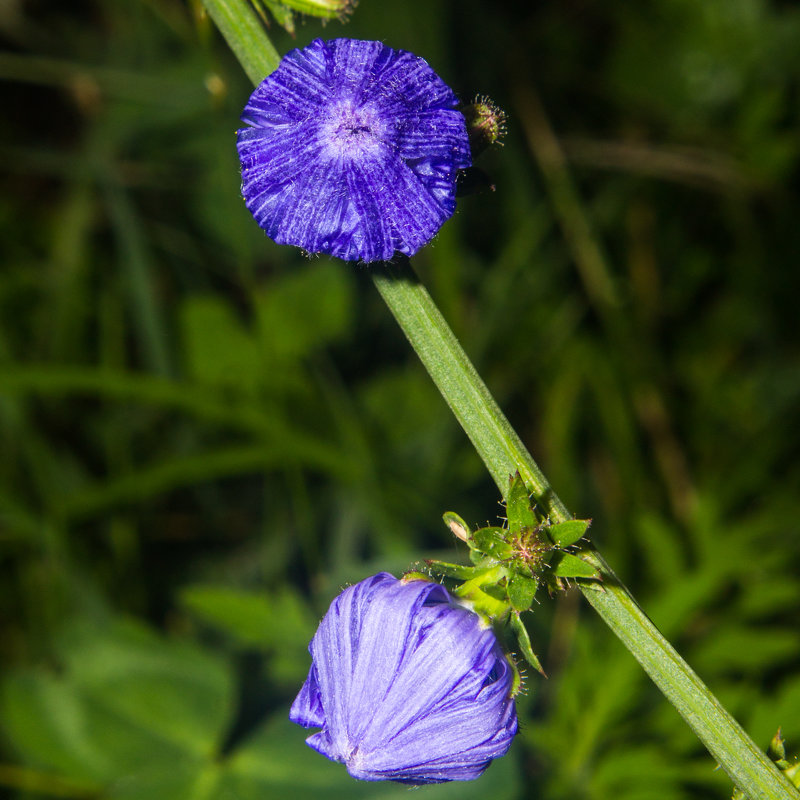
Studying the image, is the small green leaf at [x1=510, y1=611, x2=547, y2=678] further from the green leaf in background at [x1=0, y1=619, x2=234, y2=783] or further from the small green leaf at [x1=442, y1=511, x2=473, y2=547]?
the green leaf in background at [x1=0, y1=619, x2=234, y2=783]

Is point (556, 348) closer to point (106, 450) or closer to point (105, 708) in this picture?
point (106, 450)

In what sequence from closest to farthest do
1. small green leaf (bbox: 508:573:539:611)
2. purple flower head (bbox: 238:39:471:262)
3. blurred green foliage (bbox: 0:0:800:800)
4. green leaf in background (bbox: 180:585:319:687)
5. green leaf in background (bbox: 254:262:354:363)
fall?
purple flower head (bbox: 238:39:471:262)
small green leaf (bbox: 508:573:539:611)
green leaf in background (bbox: 180:585:319:687)
blurred green foliage (bbox: 0:0:800:800)
green leaf in background (bbox: 254:262:354:363)

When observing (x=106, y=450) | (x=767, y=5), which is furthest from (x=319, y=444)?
(x=767, y=5)

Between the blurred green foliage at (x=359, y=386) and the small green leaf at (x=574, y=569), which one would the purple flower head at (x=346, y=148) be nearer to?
the small green leaf at (x=574, y=569)

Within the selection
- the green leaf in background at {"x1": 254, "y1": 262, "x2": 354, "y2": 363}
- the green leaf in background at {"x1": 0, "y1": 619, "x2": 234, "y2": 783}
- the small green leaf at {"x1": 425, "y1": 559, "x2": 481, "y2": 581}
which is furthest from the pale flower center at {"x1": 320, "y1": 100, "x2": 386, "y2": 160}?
the green leaf in background at {"x1": 254, "y1": 262, "x2": 354, "y2": 363}

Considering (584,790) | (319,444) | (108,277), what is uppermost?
(108,277)

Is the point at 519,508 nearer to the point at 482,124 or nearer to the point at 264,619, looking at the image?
the point at 482,124
